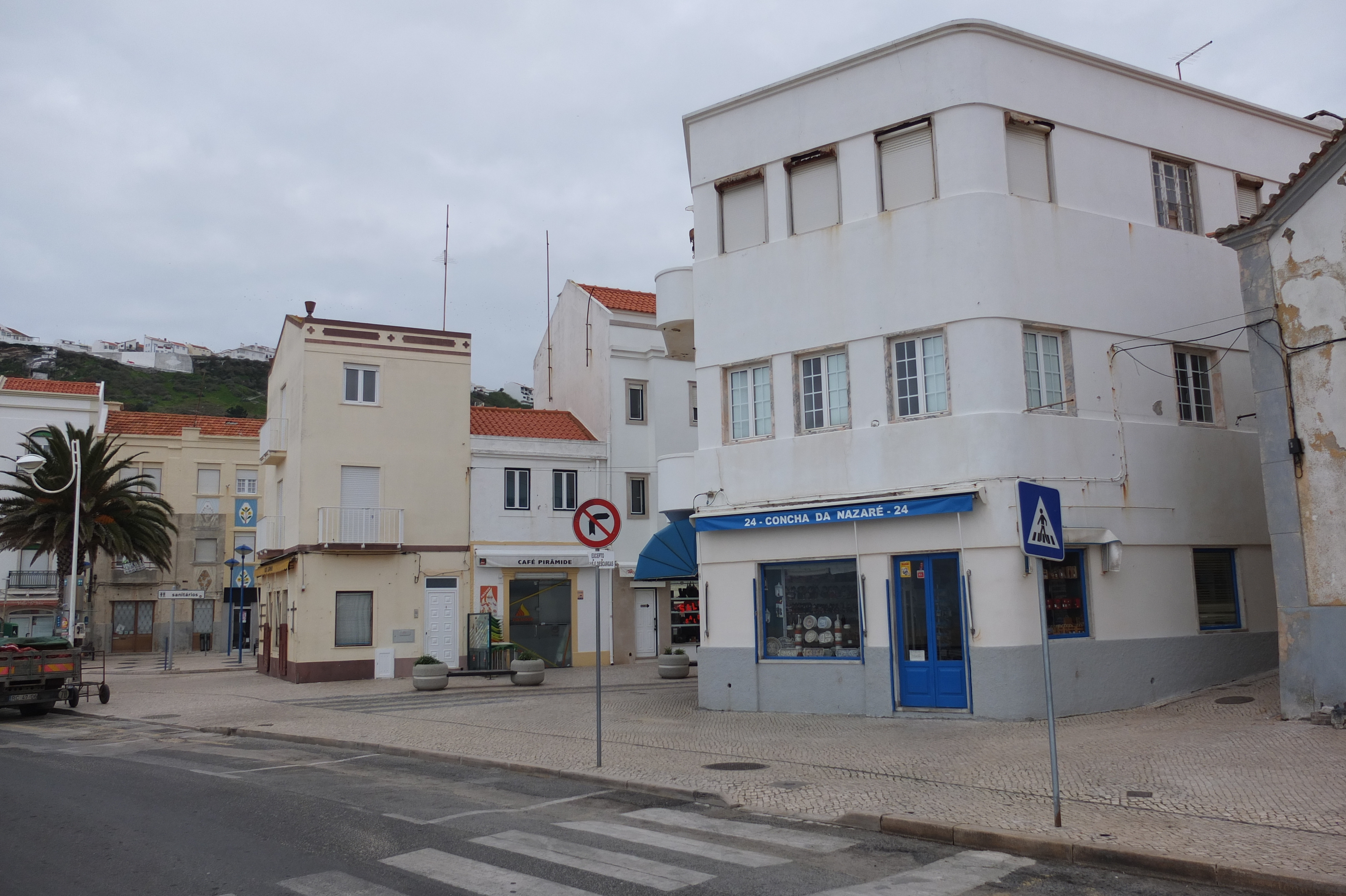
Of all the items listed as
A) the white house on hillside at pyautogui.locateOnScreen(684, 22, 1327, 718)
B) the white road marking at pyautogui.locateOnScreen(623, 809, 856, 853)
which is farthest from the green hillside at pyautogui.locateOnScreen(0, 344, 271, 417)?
the white road marking at pyautogui.locateOnScreen(623, 809, 856, 853)

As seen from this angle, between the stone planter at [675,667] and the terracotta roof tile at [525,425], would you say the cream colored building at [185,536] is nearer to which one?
the terracotta roof tile at [525,425]

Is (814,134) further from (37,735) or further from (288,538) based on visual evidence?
(288,538)

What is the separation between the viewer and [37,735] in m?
17.3

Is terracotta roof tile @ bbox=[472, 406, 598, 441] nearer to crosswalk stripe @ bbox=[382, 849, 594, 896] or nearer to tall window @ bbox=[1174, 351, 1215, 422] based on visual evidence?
tall window @ bbox=[1174, 351, 1215, 422]

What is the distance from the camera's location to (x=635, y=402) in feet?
111

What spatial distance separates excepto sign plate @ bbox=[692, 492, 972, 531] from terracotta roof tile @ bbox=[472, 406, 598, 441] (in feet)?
52.3

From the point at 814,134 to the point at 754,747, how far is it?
968 centimetres

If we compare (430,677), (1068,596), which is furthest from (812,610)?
(430,677)

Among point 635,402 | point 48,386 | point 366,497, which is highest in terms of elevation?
point 48,386

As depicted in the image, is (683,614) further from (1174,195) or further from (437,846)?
(437,846)

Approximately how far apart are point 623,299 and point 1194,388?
68.2ft

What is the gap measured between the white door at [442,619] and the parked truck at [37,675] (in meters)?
10.2

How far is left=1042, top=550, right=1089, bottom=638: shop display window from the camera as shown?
15086mm

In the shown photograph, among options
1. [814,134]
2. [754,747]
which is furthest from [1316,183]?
[754,747]
